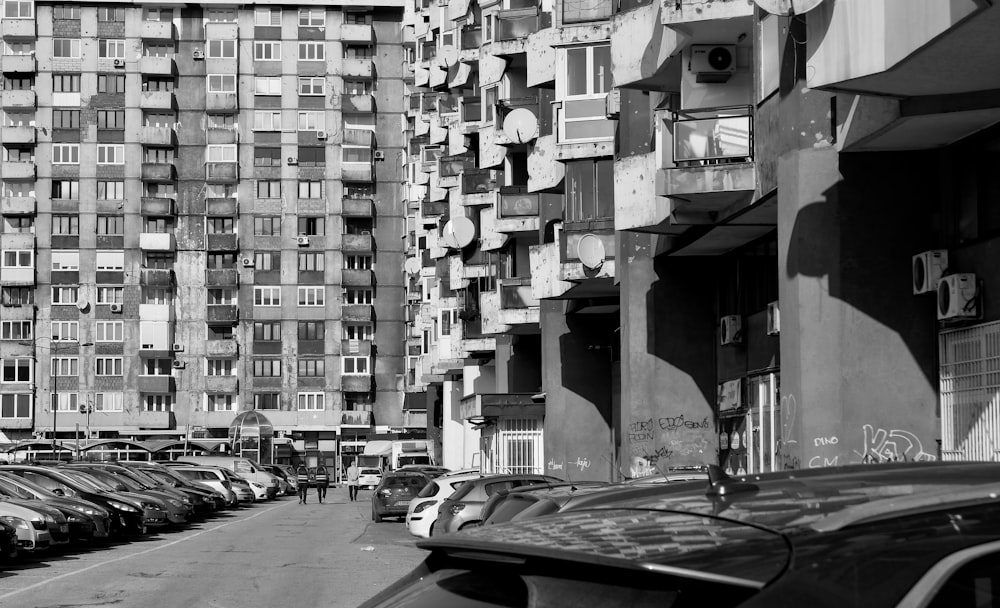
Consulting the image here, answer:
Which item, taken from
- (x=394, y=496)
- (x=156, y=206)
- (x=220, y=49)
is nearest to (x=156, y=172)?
(x=156, y=206)

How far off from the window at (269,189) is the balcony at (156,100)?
24.4 feet

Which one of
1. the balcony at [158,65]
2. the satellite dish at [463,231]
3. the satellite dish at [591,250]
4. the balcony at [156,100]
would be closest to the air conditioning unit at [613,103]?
the satellite dish at [591,250]

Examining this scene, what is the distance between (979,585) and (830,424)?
14.5 m

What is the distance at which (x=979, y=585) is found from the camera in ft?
8.98

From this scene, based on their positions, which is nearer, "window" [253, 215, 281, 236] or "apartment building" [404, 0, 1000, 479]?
"apartment building" [404, 0, 1000, 479]

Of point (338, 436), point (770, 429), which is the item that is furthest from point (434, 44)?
point (770, 429)

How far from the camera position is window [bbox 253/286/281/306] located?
305 feet

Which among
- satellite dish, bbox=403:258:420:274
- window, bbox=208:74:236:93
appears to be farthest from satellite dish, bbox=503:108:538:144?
window, bbox=208:74:236:93

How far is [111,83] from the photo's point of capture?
91.4m

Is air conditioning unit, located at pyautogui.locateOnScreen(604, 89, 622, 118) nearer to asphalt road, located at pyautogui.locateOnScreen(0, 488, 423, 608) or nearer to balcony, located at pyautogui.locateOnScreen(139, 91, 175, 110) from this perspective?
asphalt road, located at pyautogui.locateOnScreen(0, 488, 423, 608)

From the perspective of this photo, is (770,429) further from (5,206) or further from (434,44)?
(5,206)

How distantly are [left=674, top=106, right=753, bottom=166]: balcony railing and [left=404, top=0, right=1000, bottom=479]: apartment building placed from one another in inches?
1.3

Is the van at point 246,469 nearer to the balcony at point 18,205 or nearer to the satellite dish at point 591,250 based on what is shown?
the balcony at point 18,205

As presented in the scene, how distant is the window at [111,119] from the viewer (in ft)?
299
